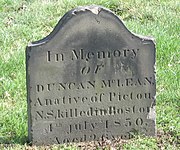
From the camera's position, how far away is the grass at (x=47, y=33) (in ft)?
19.0

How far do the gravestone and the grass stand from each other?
6.8 inches

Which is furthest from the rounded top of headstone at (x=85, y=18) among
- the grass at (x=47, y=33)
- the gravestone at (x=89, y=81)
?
the grass at (x=47, y=33)

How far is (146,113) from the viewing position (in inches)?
225

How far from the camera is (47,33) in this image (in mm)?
8766

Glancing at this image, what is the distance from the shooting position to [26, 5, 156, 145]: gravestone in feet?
17.6

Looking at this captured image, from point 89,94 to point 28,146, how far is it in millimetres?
683

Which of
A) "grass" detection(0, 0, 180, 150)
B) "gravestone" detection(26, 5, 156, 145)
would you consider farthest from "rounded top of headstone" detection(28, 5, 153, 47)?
"grass" detection(0, 0, 180, 150)

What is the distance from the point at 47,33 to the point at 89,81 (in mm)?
3363

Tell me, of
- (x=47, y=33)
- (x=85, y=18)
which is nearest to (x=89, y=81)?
(x=85, y=18)

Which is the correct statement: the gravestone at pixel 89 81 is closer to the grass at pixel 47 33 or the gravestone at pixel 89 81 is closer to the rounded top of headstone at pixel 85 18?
the rounded top of headstone at pixel 85 18

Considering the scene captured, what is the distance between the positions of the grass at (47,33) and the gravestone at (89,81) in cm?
17

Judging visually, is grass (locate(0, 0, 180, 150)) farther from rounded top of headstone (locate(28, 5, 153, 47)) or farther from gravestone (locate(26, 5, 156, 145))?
rounded top of headstone (locate(28, 5, 153, 47))

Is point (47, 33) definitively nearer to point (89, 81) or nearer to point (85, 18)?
point (89, 81)

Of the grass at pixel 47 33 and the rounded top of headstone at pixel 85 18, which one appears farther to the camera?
the grass at pixel 47 33
